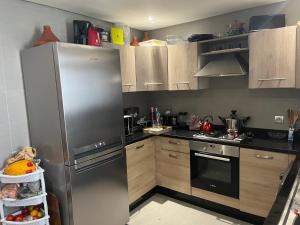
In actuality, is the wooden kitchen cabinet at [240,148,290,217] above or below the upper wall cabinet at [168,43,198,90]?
below

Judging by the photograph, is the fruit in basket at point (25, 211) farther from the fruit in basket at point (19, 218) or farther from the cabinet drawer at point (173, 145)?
the cabinet drawer at point (173, 145)

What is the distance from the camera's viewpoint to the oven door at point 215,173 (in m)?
2.41

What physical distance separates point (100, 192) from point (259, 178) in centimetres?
155

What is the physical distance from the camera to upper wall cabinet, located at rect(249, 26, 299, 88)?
2.14 meters

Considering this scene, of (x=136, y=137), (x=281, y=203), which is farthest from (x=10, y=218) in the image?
(x=281, y=203)

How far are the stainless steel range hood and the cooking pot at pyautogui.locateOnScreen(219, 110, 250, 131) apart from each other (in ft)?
1.78

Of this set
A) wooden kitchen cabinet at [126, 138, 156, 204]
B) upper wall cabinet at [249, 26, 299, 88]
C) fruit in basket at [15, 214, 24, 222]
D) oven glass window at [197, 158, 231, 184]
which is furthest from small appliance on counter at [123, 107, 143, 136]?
upper wall cabinet at [249, 26, 299, 88]

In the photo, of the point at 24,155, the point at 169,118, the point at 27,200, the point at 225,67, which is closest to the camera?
the point at 27,200

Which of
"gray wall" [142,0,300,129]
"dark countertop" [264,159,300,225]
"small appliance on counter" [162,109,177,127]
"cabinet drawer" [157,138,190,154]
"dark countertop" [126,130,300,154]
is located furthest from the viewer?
"small appliance on counter" [162,109,177,127]

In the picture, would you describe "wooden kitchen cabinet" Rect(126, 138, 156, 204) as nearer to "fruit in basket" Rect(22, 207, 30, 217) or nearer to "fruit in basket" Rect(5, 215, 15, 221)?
"fruit in basket" Rect(22, 207, 30, 217)

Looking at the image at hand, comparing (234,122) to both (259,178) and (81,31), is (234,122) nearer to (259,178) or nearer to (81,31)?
(259,178)

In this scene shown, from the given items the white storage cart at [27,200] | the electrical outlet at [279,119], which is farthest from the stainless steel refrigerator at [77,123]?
the electrical outlet at [279,119]

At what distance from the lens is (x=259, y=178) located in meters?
2.24

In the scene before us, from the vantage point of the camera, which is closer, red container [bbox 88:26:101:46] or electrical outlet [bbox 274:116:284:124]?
red container [bbox 88:26:101:46]
